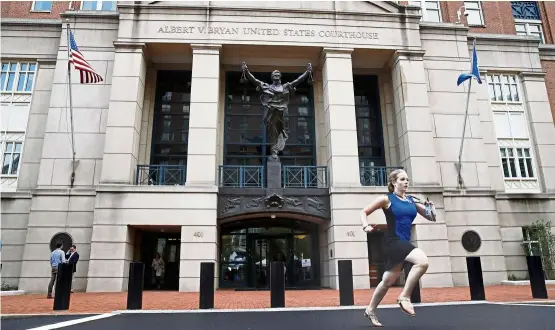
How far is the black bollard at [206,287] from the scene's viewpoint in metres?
9.03

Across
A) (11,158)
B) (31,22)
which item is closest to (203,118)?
(11,158)

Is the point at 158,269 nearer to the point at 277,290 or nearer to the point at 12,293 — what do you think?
the point at 12,293

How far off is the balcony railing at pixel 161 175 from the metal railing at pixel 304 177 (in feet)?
16.0

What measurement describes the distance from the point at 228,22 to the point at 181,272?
11673 mm

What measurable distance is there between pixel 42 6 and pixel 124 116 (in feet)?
35.8

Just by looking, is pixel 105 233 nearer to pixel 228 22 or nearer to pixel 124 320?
pixel 124 320

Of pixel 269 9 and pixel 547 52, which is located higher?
pixel 547 52

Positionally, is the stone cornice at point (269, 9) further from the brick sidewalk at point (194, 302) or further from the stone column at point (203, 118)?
the brick sidewalk at point (194, 302)

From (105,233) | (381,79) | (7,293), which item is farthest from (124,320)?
(381,79)

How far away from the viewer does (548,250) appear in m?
17.9

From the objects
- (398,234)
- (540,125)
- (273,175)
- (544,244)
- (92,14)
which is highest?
(92,14)

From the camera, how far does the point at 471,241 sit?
1742cm

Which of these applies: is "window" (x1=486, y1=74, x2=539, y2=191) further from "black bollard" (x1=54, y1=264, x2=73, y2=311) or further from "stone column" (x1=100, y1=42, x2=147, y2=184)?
"black bollard" (x1=54, y1=264, x2=73, y2=311)

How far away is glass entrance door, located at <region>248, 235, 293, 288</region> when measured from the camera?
58.4ft
